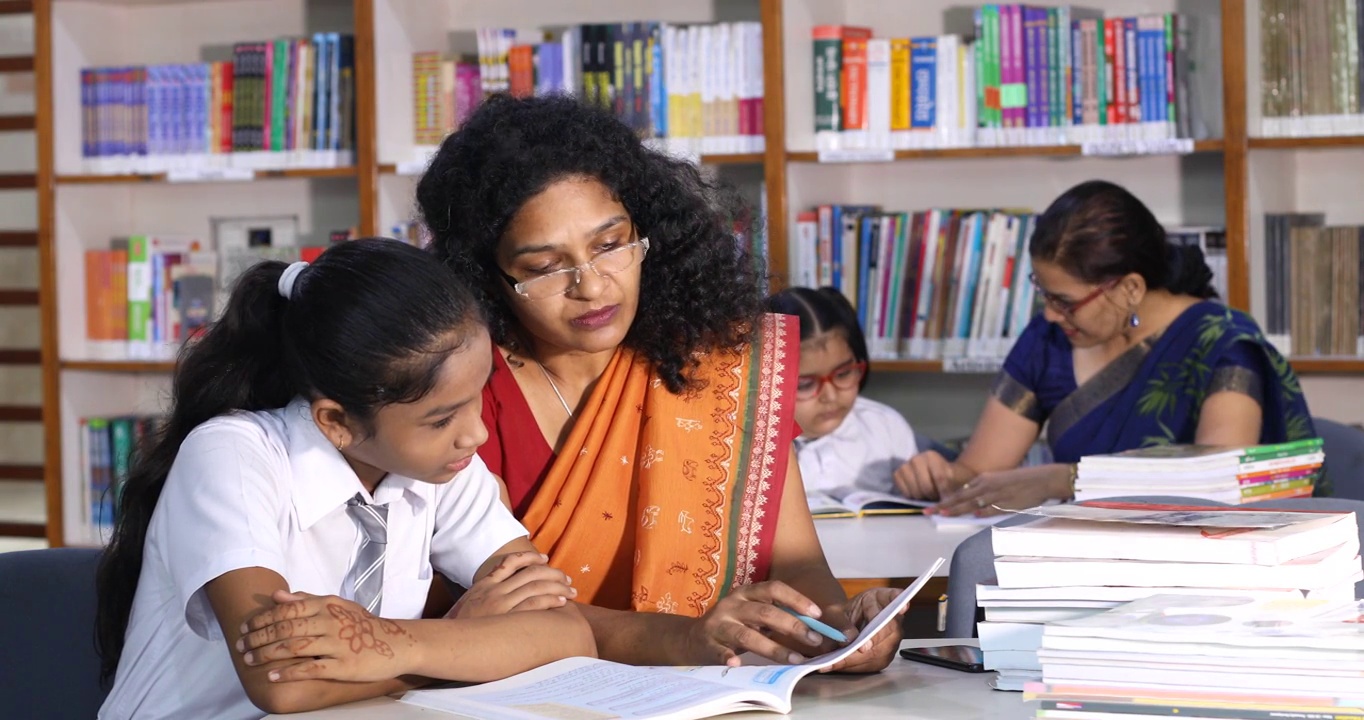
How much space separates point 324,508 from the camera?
147cm

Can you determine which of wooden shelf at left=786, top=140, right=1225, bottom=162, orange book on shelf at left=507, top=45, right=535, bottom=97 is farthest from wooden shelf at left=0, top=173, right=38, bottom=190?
wooden shelf at left=786, top=140, right=1225, bottom=162

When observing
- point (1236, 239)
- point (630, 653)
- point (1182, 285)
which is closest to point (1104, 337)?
point (1182, 285)

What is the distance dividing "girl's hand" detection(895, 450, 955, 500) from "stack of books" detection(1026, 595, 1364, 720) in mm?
1817

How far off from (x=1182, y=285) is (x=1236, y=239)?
0.41m

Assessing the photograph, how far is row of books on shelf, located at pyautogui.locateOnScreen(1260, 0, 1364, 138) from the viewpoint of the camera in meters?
3.25

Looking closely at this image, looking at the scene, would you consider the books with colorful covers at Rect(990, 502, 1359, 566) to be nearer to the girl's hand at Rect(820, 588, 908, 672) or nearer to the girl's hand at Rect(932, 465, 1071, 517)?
the girl's hand at Rect(820, 588, 908, 672)

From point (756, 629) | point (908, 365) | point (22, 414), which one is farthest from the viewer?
point (22, 414)

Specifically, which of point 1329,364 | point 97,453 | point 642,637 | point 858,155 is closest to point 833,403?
point 858,155

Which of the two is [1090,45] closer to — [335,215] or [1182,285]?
[1182,285]

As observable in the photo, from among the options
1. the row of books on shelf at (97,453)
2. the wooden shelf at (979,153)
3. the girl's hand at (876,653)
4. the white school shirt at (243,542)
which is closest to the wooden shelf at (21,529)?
the row of books on shelf at (97,453)

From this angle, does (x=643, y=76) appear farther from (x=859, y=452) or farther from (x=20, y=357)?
(x=20, y=357)

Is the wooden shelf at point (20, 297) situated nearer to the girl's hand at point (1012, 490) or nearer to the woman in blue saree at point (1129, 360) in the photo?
the woman in blue saree at point (1129, 360)

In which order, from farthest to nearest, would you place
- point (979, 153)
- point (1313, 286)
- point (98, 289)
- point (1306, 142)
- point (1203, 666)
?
point (98, 289)
point (979, 153)
point (1313, 286)
point (1306, 142)
point (1203, 666)

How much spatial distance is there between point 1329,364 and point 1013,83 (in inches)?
39.1
